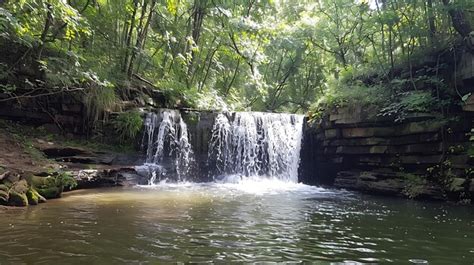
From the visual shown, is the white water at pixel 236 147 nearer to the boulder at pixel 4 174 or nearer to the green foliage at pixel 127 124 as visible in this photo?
the green foliage at pixel 127 124

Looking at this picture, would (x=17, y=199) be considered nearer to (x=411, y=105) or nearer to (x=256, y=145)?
(x=256, y=145)

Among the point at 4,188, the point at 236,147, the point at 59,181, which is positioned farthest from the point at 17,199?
the point at 236,147

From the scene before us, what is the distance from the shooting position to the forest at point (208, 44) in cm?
953

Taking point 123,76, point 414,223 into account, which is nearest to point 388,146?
point 414,223

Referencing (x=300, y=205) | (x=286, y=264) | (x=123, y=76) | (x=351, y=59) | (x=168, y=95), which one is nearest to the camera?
(x=286, y=264)

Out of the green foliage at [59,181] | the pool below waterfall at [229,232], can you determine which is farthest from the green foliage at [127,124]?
the pool below waterfall at [229,232]

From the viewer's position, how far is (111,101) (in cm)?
1341

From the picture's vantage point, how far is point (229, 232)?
5.29 meters

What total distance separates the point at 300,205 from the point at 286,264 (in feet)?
14.5

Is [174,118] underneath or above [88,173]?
above

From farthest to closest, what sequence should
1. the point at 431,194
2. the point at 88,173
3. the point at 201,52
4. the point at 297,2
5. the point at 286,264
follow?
the point at 297,2, the point at 201,52, the point at 88,173, the point at 431,194, the point at 286,264

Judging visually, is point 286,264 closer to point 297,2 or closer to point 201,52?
point 201,52

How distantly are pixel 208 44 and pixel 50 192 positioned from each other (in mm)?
13845

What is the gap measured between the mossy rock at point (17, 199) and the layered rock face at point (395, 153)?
30.3 ft
